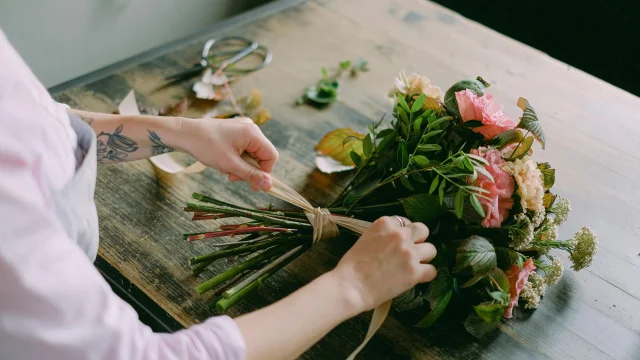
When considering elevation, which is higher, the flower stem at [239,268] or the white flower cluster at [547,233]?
the white flower cluster at [547,233]

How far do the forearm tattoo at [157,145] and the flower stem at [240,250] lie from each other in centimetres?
19

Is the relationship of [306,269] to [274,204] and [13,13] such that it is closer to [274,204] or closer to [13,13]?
[274,204]

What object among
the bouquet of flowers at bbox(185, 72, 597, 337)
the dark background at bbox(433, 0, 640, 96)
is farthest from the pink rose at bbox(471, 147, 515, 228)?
the dark background at bbox(433, 0, 640, 96)

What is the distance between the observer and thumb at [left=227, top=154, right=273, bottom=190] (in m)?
0.91

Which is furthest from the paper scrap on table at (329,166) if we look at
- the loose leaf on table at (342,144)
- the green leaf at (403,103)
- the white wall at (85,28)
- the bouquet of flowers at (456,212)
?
the white wall at (85,28)

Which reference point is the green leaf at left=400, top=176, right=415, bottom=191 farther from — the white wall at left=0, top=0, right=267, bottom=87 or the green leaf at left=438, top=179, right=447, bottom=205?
the white wall at left=0, top=0, right=267, bottom=87

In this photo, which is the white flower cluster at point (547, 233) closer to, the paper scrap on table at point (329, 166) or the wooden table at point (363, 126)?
the wooden table at point (363, 126)

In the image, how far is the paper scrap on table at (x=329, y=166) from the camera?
1.10 meters

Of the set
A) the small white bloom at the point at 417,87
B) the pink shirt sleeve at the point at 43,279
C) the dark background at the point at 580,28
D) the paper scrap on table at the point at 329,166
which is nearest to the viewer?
the pink shirt sleeve at the point at 43,279

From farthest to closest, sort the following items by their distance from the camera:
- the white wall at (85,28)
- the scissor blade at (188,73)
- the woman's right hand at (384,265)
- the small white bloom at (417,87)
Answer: the white wall at (85,28), the scissor blade at (188,73), the small white bloom at (417,87), the woman's right hand at (384,265)

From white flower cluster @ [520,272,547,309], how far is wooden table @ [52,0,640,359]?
0.02m

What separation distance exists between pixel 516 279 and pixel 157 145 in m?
0.61

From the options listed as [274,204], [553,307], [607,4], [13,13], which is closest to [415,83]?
[274,204]

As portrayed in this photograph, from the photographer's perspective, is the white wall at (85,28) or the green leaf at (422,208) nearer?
the green leaf at (422,208)
